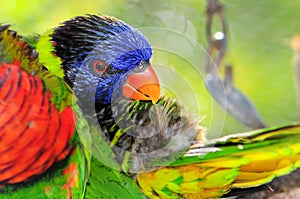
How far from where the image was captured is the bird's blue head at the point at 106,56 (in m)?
1.23

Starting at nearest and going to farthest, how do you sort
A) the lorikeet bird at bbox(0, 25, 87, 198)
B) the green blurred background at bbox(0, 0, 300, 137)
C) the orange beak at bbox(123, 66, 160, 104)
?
the lorikeet bird at bbox(0, 25, 87, 198), the orange beak at bbox(123, 66, 160, 104), the green blurred background at bbox(0, 0, 300, 137)

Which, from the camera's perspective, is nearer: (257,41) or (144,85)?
(144,85)

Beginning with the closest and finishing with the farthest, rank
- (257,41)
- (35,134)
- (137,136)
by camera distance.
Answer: (35,134)
(137,136)
(257,41)

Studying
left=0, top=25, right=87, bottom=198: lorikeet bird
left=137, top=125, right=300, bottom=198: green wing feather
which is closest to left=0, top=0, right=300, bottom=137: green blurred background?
left=137, top=125, right=300, bottom=198: green wing feather

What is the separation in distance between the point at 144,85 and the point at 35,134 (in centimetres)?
34

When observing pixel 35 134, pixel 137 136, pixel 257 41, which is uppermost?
pixel 257 41

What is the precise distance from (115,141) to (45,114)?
0.32 metres

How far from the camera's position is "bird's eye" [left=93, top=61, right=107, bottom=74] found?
4.12ft

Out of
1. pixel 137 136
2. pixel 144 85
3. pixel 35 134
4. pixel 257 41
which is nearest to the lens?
→ pixel 35 134

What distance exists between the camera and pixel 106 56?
123 cm

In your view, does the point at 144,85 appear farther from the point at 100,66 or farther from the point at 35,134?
the point at 35,134

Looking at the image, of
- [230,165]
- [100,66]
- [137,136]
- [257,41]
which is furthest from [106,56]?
[257,41]

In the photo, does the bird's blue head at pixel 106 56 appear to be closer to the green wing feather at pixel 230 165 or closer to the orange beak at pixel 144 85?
the orange beak at pixel 144 85

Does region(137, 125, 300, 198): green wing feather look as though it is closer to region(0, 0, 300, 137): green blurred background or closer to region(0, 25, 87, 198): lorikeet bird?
region(0, 25, 87, 198): lorikeet bird
